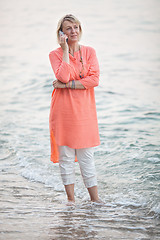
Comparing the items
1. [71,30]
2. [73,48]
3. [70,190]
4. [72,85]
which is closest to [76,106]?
[72,85]

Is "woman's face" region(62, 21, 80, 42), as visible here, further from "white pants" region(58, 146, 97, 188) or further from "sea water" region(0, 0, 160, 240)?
"sea water" region(0, 0, 160, 240)

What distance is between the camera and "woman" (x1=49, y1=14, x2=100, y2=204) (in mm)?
3027

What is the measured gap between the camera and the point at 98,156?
16.6 ft

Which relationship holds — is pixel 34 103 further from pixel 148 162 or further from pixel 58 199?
pixel 58 199

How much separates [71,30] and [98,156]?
7.94 feet

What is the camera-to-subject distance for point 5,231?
2564 mm

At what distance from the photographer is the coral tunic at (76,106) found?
10.0 ft

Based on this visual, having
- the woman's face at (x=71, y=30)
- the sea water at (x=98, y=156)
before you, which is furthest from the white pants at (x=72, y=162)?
the woman's face at (x=71, y=30)

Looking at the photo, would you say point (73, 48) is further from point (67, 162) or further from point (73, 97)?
point (67, 162)

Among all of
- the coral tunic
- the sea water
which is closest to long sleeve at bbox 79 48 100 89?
the coral tunic

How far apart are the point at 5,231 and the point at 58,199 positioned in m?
0.94

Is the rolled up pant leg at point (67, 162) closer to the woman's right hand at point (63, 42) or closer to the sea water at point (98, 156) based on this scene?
the sea water at point (98, 156)

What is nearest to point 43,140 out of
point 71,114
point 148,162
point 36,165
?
point 36,165

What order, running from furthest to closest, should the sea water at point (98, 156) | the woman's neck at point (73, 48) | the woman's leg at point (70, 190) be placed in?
the woman's leg at point (70, 190)
the woman's neck at point (73, 48)
the sea water at point (98, 156)
